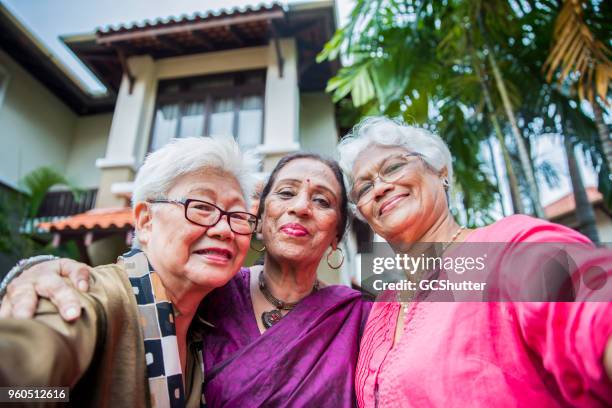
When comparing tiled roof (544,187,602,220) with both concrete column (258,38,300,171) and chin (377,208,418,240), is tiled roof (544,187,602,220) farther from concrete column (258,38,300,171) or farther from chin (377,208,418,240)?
chin (377,208,418,240)

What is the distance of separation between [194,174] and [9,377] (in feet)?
3.26

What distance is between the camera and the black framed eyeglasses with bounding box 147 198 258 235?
1457 millimetres

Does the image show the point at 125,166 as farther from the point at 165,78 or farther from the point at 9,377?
the point at 9,377

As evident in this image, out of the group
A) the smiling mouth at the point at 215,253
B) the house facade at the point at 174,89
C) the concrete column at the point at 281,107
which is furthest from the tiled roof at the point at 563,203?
the smiling mouth at the point at 215,253

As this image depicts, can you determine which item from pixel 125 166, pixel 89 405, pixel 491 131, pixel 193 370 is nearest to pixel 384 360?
pixel 193 370

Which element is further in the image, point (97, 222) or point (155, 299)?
point (97, 222)

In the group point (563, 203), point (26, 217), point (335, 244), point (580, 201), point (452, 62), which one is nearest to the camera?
point (335, 244)

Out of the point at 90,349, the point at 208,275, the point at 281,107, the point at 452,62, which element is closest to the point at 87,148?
the point at 281,107

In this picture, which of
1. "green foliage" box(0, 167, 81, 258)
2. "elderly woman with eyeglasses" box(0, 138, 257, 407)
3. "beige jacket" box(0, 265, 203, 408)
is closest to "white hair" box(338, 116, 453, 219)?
"elderly woman with eyeglasses" box(0, 138, 257, 407)

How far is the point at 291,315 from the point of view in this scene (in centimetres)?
173

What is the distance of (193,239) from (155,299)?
0.89ft

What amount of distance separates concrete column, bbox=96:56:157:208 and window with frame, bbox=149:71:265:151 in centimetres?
19

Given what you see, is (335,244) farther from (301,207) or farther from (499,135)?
(499,135)

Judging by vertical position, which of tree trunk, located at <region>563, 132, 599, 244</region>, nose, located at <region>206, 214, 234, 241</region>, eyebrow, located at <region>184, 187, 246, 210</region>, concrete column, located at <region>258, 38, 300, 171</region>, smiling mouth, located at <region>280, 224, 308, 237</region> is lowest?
nose, located at <region>206, 214, 234, 241</region>
